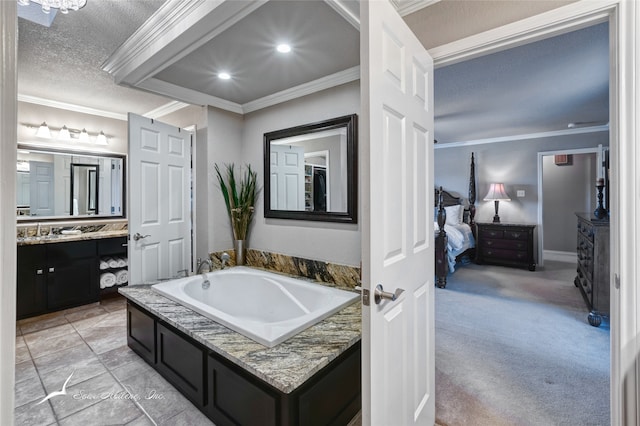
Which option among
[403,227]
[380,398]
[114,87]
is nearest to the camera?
[380,398]

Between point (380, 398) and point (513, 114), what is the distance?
14.8 ft

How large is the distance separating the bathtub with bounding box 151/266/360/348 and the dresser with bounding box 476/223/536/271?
4.21 m

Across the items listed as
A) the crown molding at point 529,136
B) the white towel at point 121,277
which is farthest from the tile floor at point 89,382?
the crown molding at point 529,136

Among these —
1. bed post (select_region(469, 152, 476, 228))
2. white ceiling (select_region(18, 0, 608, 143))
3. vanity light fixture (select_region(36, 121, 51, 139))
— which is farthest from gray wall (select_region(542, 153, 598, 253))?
vanity light fixture (select_region(36, 121, 51, 139))

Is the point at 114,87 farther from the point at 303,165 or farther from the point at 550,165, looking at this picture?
the point at 550,165

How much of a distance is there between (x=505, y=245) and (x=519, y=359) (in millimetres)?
3462

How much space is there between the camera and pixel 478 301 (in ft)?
11.6

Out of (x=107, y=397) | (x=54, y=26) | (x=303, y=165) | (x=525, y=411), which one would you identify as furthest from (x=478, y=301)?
(x=54, y=26)

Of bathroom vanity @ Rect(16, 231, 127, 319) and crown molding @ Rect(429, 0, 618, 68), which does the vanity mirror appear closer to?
bathroom vanity @ Rect(16, 231, 127, 319)

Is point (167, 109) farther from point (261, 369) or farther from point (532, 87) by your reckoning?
point (532, 87)

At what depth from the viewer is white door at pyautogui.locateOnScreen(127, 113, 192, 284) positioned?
2834 mm

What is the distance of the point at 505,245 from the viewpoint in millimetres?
5219

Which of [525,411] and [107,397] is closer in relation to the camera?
[525,411]

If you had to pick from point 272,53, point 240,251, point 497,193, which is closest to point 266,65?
point 272,53
